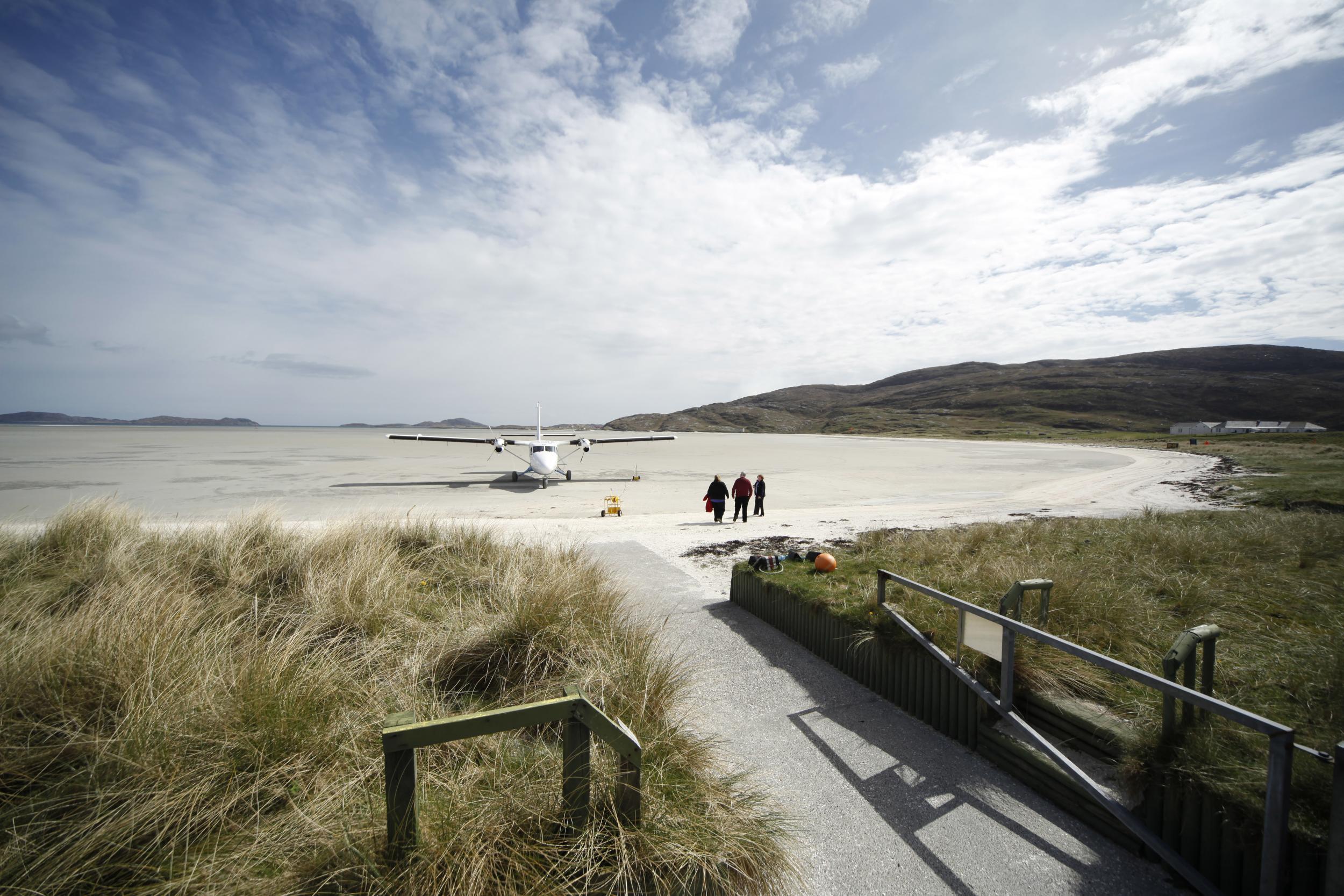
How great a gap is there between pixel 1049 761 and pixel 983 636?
3.02 feet

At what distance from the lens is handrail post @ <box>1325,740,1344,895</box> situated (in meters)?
2.12

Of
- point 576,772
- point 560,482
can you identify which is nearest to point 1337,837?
point 576,772

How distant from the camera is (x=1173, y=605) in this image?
625 cm

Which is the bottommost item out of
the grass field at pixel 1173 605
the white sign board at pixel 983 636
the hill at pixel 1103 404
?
the grass field at pixel 1173 605

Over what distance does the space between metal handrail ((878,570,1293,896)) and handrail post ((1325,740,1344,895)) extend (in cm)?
15

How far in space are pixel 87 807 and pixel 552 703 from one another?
2.27 m

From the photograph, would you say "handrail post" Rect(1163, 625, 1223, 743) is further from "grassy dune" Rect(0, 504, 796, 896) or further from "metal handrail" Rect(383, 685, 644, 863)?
"metal handrail" Rect(383, 685, 644, 863)

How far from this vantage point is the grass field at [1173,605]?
3.34 metres

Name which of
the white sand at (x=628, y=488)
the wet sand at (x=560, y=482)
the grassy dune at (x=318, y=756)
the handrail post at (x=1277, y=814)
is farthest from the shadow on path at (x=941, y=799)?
the wet sand at (x=560, y=482)

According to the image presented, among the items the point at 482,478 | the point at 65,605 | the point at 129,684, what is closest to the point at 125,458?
the point at 482,478

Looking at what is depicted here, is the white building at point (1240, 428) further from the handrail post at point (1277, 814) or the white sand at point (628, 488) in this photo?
the handrail post at point (1277, 814)

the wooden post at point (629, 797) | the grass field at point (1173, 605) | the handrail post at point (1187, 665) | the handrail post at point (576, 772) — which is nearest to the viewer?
the handrail post at point (576, 772)

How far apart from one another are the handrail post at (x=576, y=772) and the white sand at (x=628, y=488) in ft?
24.1

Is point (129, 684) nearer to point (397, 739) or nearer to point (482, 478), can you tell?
point (397, 739)
